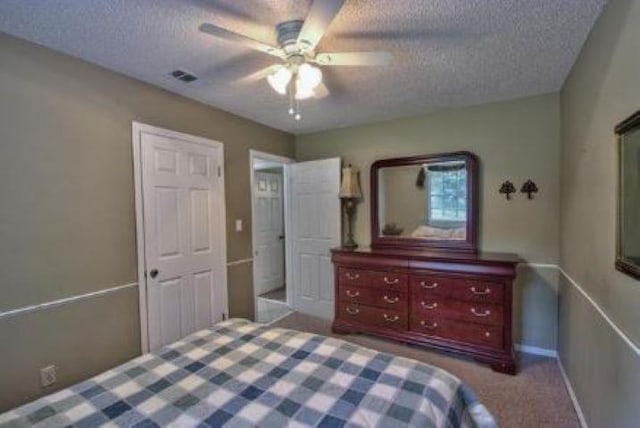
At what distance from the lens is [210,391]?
1330 millimetres

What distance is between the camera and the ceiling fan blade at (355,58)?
1.62 metres

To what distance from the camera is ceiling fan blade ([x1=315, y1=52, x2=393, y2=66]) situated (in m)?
1.62

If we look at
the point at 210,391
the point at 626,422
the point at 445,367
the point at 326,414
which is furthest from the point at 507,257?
the point at 210,391

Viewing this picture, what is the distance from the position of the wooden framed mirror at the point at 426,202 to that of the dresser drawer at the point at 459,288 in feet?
1.53

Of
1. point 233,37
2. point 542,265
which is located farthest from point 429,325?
point 233,37

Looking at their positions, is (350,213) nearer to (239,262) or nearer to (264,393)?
(239,262)

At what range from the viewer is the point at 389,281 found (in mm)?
3031

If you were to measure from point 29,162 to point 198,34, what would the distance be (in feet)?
4.09

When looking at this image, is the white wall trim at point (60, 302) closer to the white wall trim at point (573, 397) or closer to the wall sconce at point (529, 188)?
the white wall trim at point (573, 397)

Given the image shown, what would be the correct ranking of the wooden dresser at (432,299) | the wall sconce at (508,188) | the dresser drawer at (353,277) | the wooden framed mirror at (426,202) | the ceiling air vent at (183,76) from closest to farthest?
the ceiling air vent at (183,76)
the wooden dresser at (432,299)
the wall sconce at (508,188)
the wooden framed mirror at (426,202)
the dresser drawer at (353,277)

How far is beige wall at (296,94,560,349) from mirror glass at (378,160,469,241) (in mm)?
197

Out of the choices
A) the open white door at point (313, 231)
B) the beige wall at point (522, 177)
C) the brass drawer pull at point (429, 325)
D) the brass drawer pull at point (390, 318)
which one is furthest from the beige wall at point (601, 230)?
the open white door at point (313, 231)

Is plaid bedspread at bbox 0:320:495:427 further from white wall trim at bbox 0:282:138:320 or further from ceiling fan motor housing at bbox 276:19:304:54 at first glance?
ceiling fan motor housing at bbox 276:19:304:54

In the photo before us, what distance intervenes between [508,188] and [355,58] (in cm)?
209
